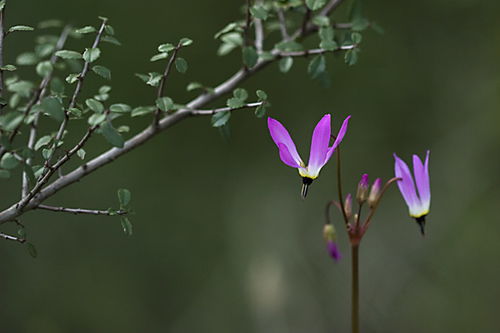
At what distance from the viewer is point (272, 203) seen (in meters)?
2.10

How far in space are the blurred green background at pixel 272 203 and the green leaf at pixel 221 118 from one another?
3.55ft

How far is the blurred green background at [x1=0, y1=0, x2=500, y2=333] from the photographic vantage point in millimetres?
1859

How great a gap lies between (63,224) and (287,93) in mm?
782

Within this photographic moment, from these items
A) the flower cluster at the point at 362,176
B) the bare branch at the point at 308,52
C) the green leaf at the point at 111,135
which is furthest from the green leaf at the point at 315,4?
the green leaf at the point at 111,135

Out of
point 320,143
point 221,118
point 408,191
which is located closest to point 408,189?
point 408,191

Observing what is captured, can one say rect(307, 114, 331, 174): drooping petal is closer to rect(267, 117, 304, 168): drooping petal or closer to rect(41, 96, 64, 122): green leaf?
rect(267, 117, 304, 168): drooping petal

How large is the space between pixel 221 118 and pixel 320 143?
11 cm

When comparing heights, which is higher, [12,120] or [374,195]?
[12,120]

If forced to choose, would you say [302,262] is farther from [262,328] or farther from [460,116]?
[460,116]

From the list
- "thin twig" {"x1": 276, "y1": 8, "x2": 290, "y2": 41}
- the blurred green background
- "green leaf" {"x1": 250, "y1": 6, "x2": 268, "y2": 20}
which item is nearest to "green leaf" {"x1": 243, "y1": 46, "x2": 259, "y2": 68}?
"green leaf" {"x1": 250, "y1": 6, "x2": 268, "y2": 20}

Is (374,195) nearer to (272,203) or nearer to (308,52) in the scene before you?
(308,52)

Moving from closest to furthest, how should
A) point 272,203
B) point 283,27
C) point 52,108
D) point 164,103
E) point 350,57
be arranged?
point 52,108
point 164,103
point 350,57
point 283,27
point 272,203

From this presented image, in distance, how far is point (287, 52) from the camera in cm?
87

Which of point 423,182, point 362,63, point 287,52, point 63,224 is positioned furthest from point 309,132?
point 423,182
